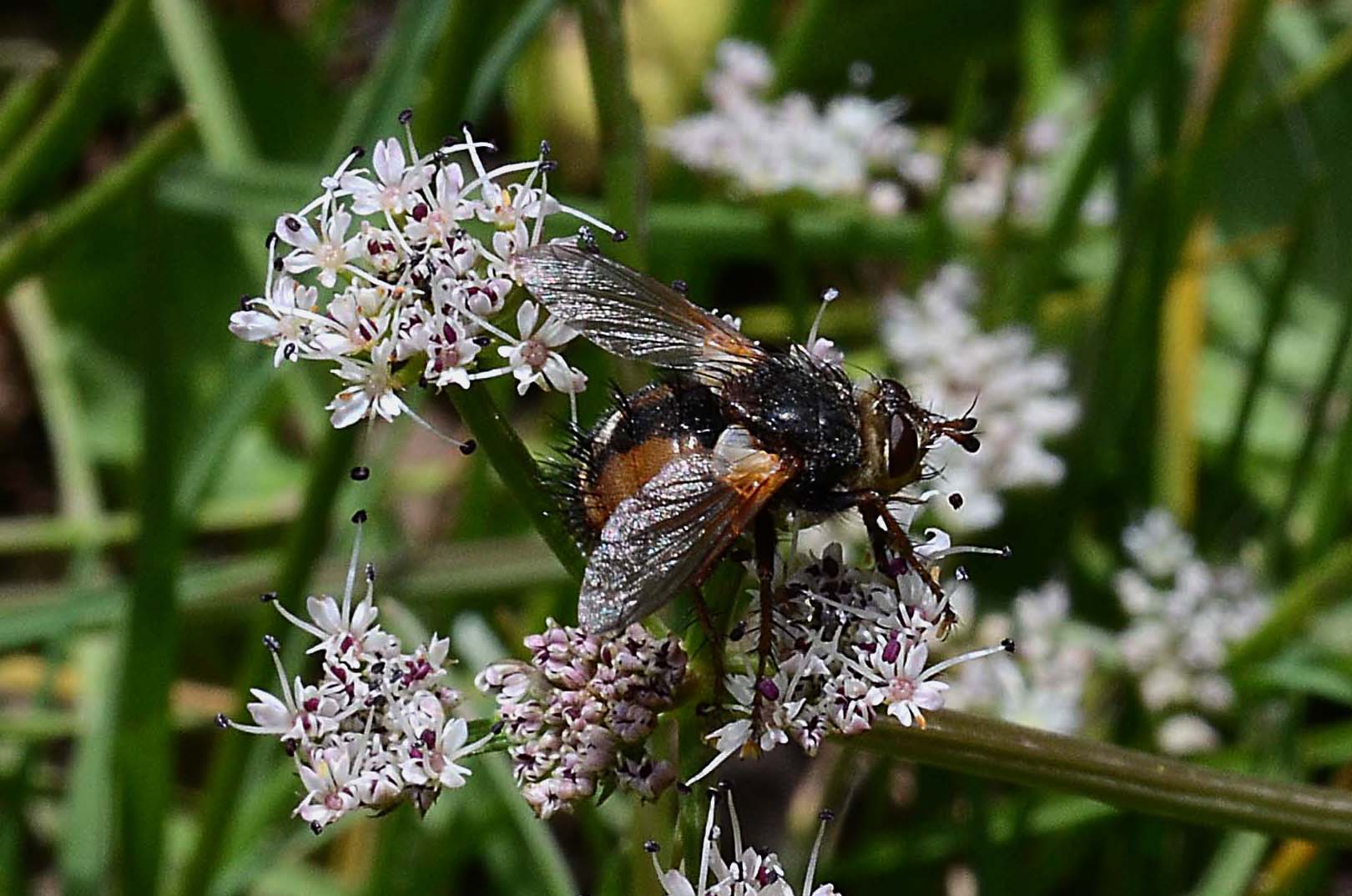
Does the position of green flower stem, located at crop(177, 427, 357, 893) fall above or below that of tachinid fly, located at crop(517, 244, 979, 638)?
above

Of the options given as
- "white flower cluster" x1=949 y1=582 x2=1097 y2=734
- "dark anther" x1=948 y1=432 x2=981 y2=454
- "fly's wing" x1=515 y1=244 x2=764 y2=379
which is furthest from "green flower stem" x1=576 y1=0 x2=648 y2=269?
"white flower cluster" x1=949 y1=582 x2=1097 y2=734

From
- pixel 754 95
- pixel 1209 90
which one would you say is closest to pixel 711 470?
pixel 754 95

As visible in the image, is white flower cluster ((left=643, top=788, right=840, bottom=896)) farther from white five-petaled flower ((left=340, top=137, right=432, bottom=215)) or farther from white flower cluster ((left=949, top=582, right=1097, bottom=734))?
white flower cluster ((left=949, top=582, right=1097, bottom=734))

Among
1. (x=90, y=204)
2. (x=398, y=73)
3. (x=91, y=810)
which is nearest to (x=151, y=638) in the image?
(x=91, y=810)

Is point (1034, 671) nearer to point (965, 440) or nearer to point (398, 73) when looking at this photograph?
point (965, 440)

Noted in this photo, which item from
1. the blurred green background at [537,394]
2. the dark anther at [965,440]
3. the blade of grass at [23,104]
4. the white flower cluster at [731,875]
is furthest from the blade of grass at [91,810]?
the dark anther at [965,440]

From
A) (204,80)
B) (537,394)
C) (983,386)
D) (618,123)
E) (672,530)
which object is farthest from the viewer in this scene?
(537,394)

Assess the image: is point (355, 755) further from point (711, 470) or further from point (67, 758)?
point (67, 758)
